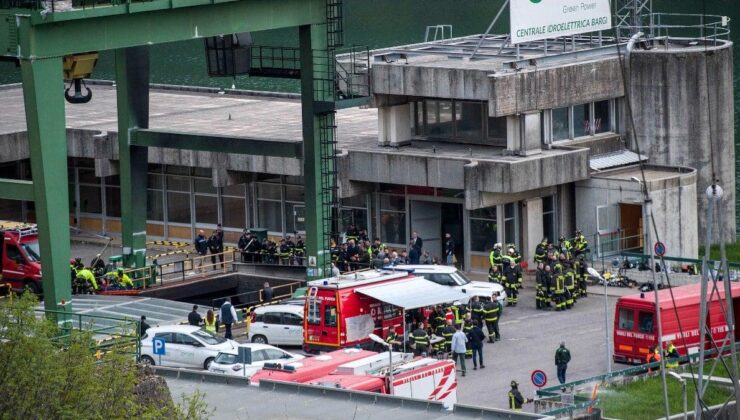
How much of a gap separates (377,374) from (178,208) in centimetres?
2419

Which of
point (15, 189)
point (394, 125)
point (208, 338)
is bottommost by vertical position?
point (208, 338)

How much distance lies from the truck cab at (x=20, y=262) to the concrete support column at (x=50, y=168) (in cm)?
938

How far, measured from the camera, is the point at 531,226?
47375 mm

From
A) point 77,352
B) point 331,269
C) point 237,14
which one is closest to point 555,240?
point 331,269

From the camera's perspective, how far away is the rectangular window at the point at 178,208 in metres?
55.1

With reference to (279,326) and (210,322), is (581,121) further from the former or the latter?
(210,322)

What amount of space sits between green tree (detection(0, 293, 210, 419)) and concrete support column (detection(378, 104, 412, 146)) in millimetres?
24728

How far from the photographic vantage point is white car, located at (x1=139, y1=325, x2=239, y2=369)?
120 feet

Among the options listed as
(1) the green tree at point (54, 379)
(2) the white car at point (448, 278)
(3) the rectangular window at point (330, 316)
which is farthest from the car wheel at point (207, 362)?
(1) the green tree at point (54, 379)


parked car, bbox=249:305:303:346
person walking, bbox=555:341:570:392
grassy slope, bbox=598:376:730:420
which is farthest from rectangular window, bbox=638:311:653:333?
parked car, bbox=249:305:303:346

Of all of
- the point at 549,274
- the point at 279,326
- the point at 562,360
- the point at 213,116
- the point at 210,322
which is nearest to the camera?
the point at 562,360

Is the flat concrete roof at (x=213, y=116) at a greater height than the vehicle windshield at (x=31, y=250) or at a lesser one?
greater

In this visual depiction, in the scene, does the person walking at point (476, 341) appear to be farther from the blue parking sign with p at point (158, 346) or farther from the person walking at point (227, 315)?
the blue parking sign with p at point (158, 346)

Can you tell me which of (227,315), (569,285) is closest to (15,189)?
(227,315)
